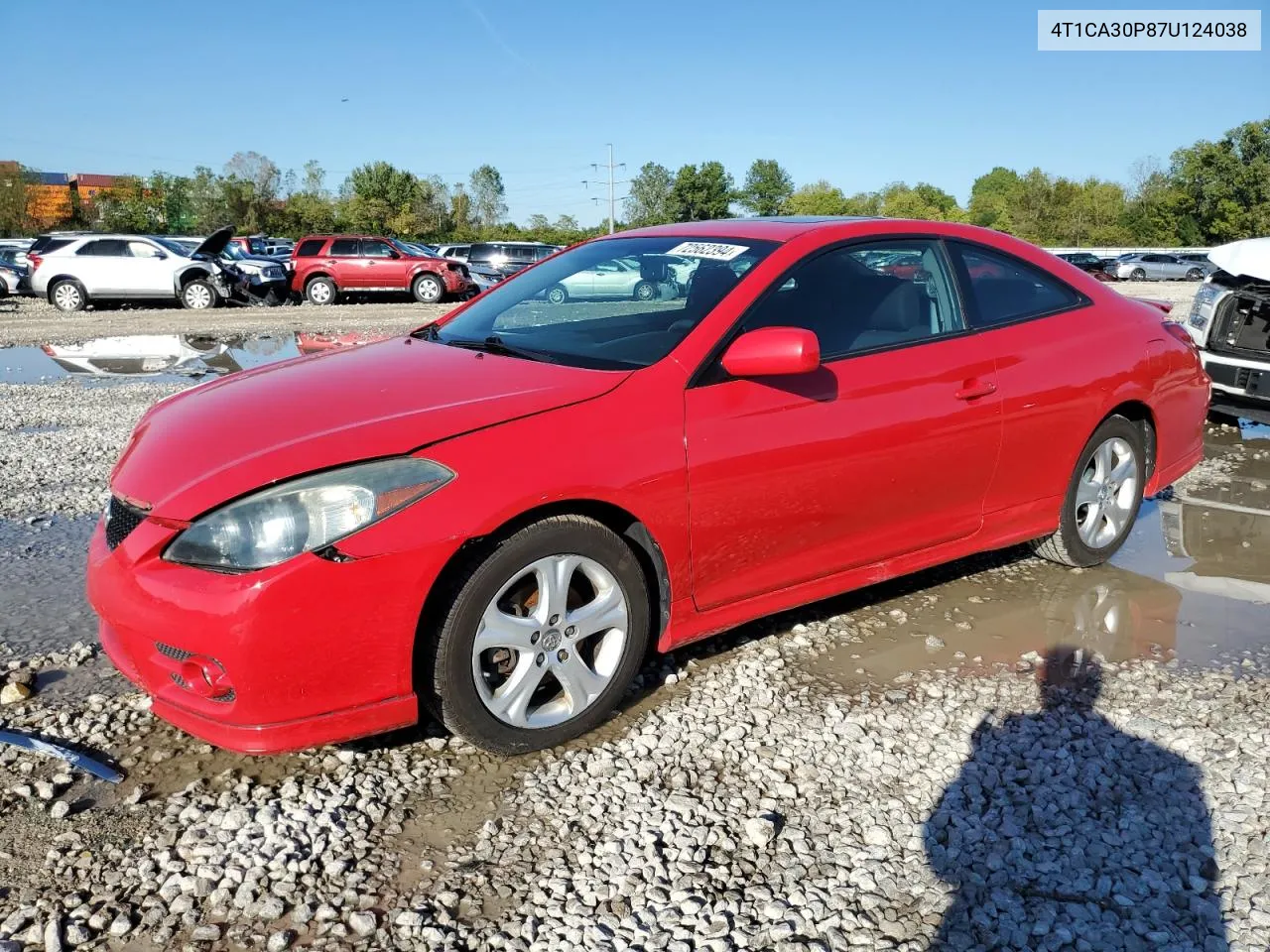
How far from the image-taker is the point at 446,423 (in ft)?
9.29

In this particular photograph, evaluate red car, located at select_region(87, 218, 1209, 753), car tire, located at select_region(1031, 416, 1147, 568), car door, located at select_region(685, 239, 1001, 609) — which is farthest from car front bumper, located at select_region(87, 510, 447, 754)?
car tire, located at select_region(1031, 416, 1147, 568)

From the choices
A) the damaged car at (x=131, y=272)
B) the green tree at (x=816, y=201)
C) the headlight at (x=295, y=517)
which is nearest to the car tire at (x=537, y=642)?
the headlight at (x=295, y=517)

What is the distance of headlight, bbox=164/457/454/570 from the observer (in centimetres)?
257

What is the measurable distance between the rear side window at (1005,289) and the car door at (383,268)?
21036 mm

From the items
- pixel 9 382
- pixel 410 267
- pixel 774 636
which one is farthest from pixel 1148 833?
pixel 410 267

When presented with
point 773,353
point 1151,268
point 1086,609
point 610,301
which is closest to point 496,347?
point 610,301

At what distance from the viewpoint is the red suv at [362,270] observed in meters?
23.4

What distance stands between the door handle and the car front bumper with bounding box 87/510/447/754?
7.04ft

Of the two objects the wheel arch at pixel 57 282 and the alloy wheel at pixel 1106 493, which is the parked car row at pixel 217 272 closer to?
the wheel arch at pixel 57 282

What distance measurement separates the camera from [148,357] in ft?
41.4

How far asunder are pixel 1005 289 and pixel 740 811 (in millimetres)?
2573

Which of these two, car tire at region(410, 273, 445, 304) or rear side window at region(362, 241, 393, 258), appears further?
car tire at region(410, 273, 445, 304)

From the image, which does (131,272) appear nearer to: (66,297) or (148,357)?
(66,297)

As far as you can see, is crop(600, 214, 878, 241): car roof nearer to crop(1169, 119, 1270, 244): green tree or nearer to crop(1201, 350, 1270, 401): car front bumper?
crop(1201, 350, 1270, 401): car front bumper
